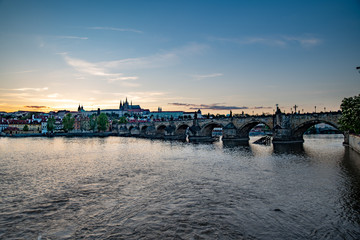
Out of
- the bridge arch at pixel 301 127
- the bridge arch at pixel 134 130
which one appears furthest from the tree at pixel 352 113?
the bridge arch at pixel 134 130

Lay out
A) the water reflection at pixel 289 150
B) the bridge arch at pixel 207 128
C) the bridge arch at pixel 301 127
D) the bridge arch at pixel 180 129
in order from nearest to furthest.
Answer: the water reflection at pixel 289 150 < the bridge arch at pixel 301 127 < the bridge arch at pixel 207 128 < the bridge arch at pixel 180 129

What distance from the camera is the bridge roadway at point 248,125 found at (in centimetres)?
4493

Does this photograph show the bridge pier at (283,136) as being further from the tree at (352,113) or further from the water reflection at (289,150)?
the tree at (352,113)

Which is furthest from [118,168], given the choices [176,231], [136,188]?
[176,231]

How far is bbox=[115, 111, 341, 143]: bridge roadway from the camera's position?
147ft

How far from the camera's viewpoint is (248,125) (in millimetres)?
59719

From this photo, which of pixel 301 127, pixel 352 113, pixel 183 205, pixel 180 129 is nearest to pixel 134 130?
pixel 180 129

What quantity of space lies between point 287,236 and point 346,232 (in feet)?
8.06

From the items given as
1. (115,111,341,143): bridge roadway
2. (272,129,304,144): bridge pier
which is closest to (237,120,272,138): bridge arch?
(115,111,341,143): bridge roadway

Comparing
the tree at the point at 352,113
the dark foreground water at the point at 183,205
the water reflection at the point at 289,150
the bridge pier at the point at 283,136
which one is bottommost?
the water reflection at the point at 289,150

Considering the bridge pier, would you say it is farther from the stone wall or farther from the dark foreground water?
the dark foreground water

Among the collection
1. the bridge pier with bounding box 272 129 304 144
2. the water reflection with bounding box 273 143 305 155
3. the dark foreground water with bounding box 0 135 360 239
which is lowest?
the water reflection with bounding box 273 143 305 155

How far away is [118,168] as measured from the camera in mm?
24422

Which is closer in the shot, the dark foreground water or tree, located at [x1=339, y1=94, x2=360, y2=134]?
the dark foreground water
